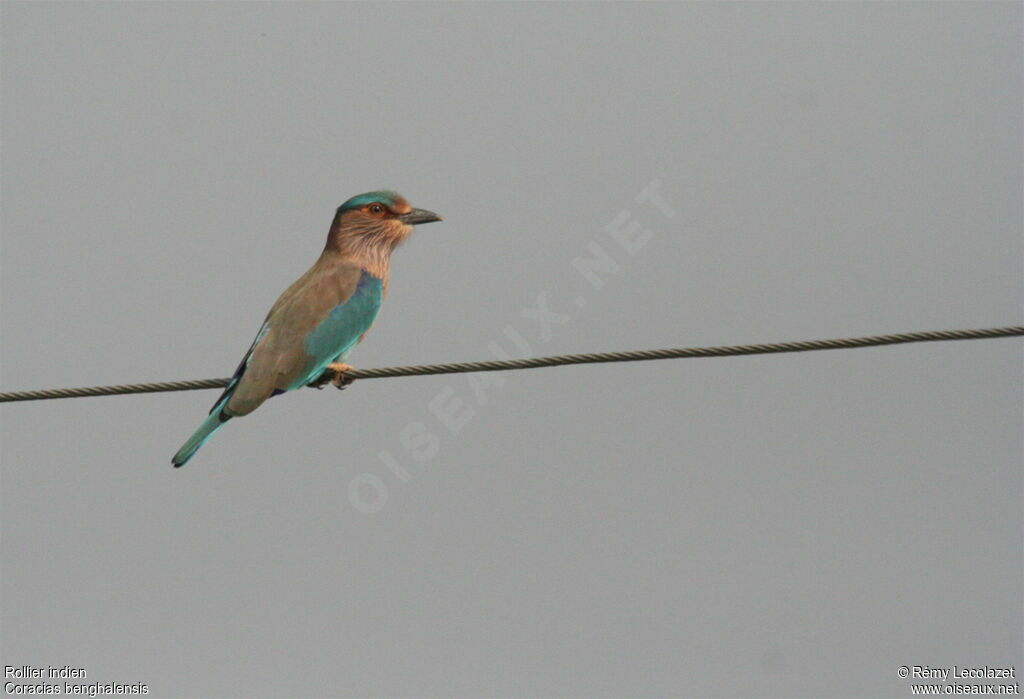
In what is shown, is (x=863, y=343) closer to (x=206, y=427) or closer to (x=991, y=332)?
(x=991, y=332)

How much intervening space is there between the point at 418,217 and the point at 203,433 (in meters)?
2.39

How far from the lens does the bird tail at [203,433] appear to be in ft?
27.2

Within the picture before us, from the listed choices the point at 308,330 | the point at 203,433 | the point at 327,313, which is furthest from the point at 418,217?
the point at 203,433

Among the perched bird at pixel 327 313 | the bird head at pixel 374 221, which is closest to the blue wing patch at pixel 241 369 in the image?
the perched bird at pixel 327 313

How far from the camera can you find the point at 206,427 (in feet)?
27.5

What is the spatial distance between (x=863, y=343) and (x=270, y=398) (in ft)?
12.2

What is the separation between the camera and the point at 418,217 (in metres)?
9.97

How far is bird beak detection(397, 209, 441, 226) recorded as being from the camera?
9.92m

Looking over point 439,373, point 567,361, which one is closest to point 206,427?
point 439,373

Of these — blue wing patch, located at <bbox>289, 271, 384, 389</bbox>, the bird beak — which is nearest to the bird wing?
blue wing patch, located at <bbox>289, 271, 384, 389</bbox>

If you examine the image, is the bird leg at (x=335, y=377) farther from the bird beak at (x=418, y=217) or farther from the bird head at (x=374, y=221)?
the bird beak at (x=418, y=217)

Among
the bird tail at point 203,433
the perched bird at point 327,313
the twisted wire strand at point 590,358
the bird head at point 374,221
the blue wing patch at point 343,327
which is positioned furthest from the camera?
the bird head at point 374,221

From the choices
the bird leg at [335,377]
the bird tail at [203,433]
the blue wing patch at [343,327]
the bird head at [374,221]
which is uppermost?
the bird head at [374,221]

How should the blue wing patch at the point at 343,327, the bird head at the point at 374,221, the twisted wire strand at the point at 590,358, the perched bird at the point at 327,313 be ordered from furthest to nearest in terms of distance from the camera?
1. the bird head at the point at 374,221
2. the blue wing patch at the point at 343,327
3. the perched bird at the point at 327,313
4. the twisted wire strand at the point at 590,358
